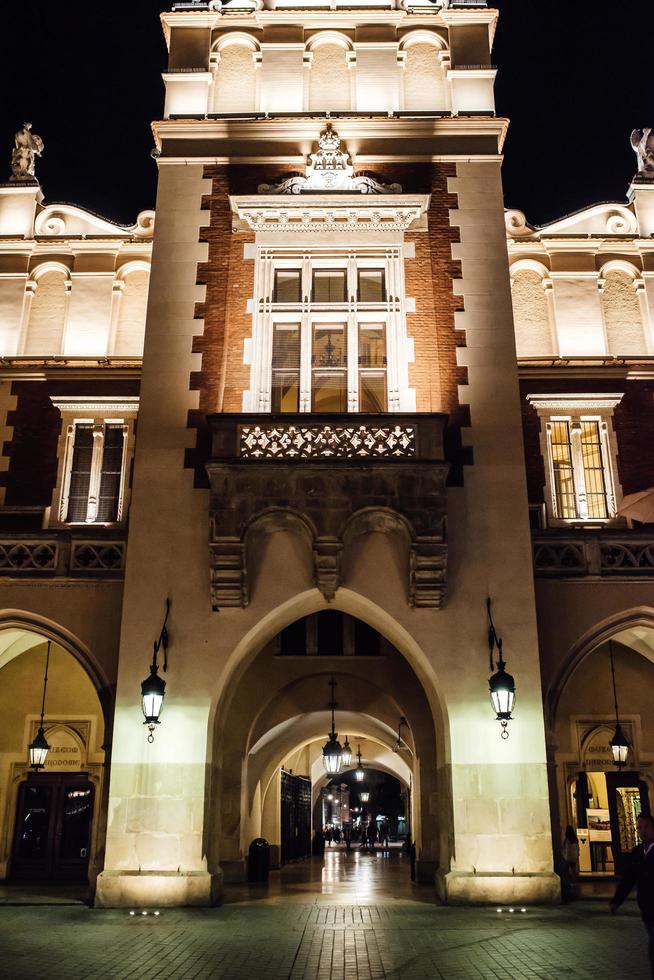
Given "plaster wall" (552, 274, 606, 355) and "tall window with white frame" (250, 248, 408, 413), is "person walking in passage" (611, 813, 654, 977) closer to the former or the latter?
"tall window with white frame" (250, 248, 408, 413)

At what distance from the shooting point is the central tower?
12938mm

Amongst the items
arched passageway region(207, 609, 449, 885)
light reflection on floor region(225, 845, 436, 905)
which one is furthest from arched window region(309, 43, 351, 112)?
light reflection on floor region(225, 845, 436, 905)

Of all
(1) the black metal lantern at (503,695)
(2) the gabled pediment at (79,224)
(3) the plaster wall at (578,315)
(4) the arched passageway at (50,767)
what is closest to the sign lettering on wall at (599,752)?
(1) the black metal lantern at (503,695)

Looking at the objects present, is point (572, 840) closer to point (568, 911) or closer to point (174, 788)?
point (568, 911)

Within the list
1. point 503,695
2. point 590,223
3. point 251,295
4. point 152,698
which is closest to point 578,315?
point 590,223

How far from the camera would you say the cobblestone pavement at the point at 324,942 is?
8.53 m

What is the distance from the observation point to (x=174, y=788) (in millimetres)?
12781

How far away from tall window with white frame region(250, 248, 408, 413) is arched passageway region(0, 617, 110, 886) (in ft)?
25.4

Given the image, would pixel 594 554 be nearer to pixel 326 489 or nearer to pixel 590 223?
pixel 326 489

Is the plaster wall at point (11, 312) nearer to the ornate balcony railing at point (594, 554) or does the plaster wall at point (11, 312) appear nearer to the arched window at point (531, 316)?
the arched window at point (531, 316)

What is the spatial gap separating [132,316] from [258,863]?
11.7m

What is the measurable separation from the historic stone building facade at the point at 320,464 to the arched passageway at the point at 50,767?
0.20 feet

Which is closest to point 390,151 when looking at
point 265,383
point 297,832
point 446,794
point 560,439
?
point 265,383

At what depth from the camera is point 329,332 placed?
1541cm
